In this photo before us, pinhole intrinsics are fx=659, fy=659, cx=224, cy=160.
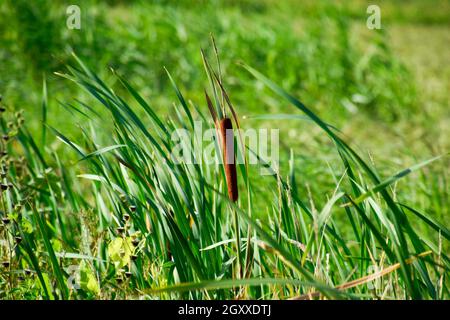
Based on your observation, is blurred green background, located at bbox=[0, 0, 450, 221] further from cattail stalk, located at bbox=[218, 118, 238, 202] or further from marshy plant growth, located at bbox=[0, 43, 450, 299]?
cattail stalk, located at bbox=[218, 118, 238, 202]

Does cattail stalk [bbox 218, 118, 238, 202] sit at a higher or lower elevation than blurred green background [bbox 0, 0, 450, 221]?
lower

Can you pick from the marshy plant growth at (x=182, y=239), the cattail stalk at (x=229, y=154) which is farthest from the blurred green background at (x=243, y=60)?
the cattail stalk at (x=229, y=154)

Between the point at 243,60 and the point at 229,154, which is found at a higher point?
the point at 243,60

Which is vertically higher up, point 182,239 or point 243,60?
point 243,60

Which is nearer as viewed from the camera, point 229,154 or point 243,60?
point 229,154

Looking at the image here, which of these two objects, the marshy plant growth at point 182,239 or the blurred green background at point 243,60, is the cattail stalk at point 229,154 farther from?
the blurred green background at point 243,60

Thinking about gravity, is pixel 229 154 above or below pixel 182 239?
above

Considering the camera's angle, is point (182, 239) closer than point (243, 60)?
Yes

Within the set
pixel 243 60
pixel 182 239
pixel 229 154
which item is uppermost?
pixel 243 60

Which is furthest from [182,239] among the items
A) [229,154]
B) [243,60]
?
[243,60]

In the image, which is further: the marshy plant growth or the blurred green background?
the blurred green background

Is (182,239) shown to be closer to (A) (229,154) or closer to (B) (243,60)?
(A) (229,154)

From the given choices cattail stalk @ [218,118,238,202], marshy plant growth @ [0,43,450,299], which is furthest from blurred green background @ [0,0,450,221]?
cattail stalk @ [218,118,238,202]

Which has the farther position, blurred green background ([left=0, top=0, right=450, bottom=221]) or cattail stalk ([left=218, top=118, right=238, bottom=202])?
blurred green background ([left=0, top=0, right=450, bottom=221])
